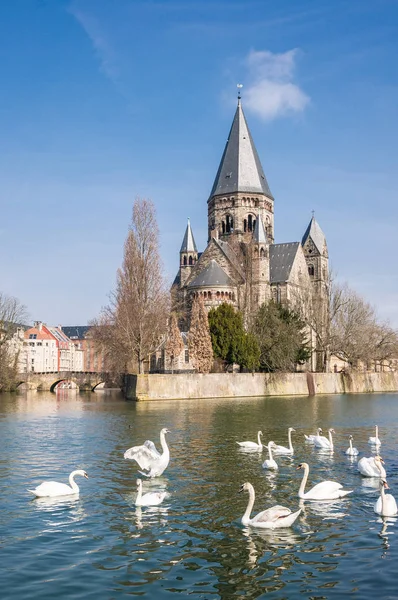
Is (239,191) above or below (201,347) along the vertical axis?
above

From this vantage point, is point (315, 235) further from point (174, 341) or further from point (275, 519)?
point (275, 519)

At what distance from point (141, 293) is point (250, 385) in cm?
1294

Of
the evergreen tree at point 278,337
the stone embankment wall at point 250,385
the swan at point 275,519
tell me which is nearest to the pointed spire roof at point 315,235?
the stone embankment wall at point 250,385

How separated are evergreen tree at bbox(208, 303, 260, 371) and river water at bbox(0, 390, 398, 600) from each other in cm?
3841

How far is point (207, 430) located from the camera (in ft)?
93.9

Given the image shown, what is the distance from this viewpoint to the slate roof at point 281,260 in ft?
277

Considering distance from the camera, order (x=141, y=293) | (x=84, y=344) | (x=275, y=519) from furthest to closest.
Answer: (x=84, y=344)
(x=141, y=293)
(x=275, y=519)

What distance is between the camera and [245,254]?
81.8 m

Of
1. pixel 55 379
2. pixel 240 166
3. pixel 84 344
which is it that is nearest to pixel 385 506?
pixel 55 379

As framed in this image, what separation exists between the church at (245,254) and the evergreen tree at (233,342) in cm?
1010

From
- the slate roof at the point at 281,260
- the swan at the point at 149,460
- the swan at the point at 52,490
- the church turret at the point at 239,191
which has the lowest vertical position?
the swan at the point at 52,490

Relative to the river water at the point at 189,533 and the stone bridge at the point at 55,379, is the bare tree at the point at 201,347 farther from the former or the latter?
the river water at the point at 189,533

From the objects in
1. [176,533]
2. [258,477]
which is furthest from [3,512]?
[258,477]

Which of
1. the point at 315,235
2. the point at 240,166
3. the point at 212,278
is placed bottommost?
the point at 212,278
